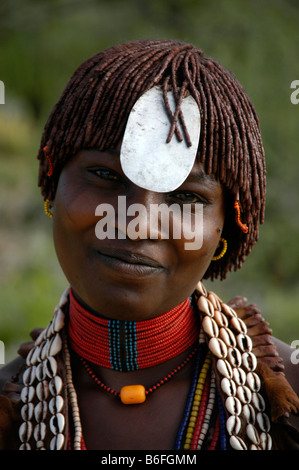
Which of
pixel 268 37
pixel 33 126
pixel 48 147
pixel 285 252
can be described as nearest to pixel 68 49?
pixel 33 126

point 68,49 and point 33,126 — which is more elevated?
point 68,49

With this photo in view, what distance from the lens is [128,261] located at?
1.57m

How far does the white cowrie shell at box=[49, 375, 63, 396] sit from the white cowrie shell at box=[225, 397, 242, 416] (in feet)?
1.43

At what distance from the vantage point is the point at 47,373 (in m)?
1.79

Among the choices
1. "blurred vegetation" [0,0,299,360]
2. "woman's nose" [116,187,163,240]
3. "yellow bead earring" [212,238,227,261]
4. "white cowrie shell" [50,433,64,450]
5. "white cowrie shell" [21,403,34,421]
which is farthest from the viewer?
"blurred vegetation" [0,0,299,360]

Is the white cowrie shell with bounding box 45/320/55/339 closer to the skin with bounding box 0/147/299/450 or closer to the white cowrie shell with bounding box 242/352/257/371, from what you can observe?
the skin with bounding box 0/147/299/450

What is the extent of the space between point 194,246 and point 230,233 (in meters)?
0.27

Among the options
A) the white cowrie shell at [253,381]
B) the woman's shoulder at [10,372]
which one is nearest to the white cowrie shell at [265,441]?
the white cowrie shell at [253,381]

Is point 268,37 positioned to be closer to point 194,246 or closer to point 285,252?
point 285,252

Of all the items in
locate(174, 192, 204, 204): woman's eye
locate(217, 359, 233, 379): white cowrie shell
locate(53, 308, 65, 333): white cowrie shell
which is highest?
locate(174, 192, 204, 204): woman's eye

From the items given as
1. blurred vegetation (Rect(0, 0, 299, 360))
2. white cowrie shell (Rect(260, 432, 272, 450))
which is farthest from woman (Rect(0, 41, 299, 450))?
blurred vegetation (Rect(0, 0, 299, 360))

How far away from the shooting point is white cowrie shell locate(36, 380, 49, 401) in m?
1.77

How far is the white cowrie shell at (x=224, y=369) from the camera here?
172 centimetres

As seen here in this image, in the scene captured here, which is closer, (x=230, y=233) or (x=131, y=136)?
(x=131, y=136)
